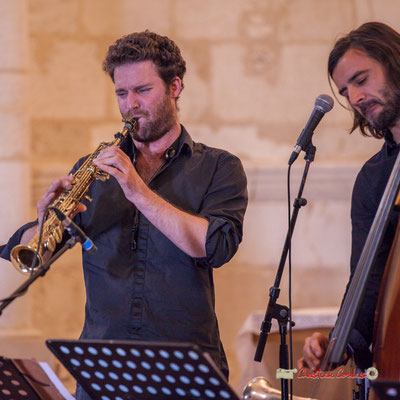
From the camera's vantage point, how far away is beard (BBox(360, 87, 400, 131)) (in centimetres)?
250

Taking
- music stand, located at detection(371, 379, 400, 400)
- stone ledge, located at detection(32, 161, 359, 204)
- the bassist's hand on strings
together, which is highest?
stone ledge, located at detection(32, 161, 359, 204)

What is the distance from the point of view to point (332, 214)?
454 cm

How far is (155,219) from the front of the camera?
→ 7.44 ft

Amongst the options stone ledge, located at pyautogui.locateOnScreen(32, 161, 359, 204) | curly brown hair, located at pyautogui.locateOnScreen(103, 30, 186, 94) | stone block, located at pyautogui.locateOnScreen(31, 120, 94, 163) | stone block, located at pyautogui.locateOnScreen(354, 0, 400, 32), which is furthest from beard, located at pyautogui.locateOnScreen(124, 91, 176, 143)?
stone block, located at pyautogui.locateOnScreen(354, 0, 400, 32)

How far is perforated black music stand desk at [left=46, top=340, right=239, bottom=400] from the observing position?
165cm

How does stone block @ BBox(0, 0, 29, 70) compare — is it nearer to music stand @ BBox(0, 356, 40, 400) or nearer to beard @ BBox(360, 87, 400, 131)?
beard @ BBox(360, 87, 400, 131)

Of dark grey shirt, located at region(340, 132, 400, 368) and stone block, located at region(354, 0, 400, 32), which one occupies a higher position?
stone block, located at region(354, 0, 400, 32)

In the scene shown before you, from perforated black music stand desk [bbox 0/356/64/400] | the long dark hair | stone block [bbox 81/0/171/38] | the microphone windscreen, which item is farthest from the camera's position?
stone block [bbox 81/0/171/38]

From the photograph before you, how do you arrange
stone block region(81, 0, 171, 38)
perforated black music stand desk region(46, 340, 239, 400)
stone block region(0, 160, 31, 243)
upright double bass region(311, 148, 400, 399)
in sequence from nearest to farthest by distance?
perforated black music stand desk region(46, 340, 239, 400) → upright double bass region(311, 148, 400, 399) → stone block region(0, 160, 31, 243) → stone block region(81, 0, 171, 38)

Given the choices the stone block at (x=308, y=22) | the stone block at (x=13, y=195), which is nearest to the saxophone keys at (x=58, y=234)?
the stone block at (x=13, y=195)

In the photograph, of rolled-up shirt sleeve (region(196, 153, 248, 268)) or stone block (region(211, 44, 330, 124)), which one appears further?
stone block (region(211, 44, 330, 124))

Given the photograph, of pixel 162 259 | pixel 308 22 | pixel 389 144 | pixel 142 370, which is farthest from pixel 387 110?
pixel 308 22

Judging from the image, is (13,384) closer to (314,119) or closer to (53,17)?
(314,119)

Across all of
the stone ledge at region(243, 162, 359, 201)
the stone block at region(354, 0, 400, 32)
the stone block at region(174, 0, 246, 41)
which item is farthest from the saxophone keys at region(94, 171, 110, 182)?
the stone block at region(354, 0, 400, 32)
